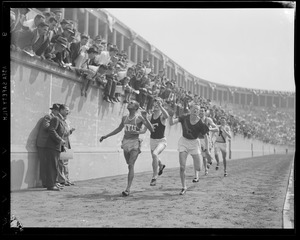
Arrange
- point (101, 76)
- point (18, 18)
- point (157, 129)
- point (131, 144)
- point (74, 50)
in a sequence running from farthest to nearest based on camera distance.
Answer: point (101, 76) < point (74, 50) < point (157, 129) < point (131, 144) < point (18, 18)

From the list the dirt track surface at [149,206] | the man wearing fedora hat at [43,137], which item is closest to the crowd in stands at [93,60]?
the man wearing fedora hat at [43,137]

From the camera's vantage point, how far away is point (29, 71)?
9039 mm

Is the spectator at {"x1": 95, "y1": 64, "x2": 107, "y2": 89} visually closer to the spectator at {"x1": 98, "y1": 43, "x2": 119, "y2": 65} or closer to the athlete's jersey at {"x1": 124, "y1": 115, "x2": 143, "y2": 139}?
the spectator at {"x1": 98, "y1": 43, "x2": 119, "y2": 65}

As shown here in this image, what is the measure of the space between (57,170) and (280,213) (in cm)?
466

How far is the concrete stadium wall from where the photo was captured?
28.4 ft

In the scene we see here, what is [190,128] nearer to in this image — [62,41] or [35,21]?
[62,41]

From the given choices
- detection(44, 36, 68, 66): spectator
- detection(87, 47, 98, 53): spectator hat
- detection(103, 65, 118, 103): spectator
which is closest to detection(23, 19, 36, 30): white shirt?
detection(44, 36, 68, 66): spectator

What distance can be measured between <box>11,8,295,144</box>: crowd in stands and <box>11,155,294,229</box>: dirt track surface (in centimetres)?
185

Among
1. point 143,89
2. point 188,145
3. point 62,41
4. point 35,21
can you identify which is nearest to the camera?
point 35,21

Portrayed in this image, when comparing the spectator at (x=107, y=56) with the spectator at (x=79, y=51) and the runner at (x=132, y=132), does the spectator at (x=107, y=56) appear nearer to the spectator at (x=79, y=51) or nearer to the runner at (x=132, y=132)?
the spectator at (x=79, y=51)

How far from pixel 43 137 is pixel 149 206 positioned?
10.0 feet

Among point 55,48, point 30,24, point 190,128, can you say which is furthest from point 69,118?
point 190,128

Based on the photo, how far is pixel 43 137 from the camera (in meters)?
9.15
